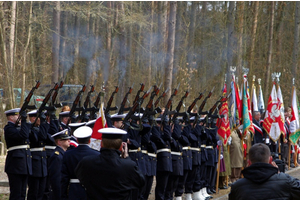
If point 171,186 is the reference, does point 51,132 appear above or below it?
above

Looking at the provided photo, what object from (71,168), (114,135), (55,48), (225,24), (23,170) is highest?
(225,24)

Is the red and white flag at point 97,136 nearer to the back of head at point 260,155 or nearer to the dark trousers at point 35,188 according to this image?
the dark trousers at point 35,188

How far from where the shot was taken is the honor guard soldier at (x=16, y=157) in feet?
23.4

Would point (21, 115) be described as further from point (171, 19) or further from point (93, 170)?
point (171, 19)

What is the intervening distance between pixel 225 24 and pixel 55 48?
41.3 ft

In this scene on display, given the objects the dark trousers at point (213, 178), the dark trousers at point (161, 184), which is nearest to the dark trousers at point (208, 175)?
the dark trousers at point (213, 178)

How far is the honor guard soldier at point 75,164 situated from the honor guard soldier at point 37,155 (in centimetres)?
236

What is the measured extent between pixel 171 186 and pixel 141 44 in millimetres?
19577

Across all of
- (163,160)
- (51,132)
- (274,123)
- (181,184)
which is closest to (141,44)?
(274,123)

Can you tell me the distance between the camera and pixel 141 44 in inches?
1109

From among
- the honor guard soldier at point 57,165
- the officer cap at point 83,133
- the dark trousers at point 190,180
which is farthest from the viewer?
the dark trousers at point 190,180

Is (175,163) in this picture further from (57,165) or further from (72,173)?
(72,173)

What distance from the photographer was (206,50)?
95.6ft

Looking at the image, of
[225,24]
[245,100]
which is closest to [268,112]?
[245,100]
